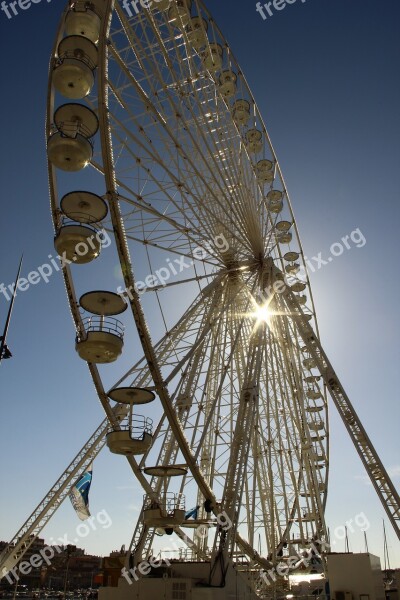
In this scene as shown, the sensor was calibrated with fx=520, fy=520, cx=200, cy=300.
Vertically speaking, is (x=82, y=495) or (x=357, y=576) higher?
(x=82, y=495)

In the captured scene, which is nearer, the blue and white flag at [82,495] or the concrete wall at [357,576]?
the concrete wall at [357,576]

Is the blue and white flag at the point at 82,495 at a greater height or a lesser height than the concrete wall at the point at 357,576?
greater

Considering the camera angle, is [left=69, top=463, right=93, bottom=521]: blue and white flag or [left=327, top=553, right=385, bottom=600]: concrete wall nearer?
[left=327, top=553, right=385, bottom=600]: concrete wall

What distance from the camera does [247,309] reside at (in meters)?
27.3

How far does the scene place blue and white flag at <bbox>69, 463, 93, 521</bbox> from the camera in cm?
2670

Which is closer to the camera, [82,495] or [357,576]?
[357,576]

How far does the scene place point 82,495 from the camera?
88.6ft

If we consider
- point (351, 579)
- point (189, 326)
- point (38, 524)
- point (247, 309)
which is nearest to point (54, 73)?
point (189, 326)

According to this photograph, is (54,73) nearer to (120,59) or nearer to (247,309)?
(120,59)

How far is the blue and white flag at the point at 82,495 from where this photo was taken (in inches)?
1051

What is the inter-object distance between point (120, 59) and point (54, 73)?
216cm

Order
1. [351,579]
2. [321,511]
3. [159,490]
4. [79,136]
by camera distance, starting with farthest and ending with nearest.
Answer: [321,511] < [159,490] < [351,579] < [79,136]

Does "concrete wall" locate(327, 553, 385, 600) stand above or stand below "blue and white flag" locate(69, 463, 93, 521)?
below

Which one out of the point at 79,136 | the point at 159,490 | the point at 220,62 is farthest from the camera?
the point at 220,62
